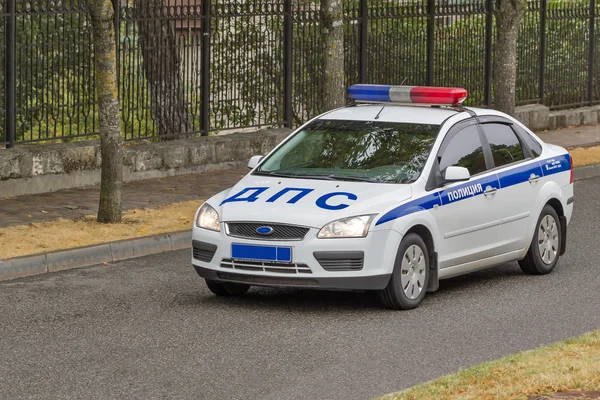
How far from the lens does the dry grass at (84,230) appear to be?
11.8 meters

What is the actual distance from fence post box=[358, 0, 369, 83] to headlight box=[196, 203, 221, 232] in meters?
10.5

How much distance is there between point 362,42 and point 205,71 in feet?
10.7

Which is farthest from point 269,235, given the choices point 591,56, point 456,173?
point 591,56

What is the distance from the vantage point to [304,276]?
9.51 meters

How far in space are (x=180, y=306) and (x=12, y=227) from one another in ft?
11.1

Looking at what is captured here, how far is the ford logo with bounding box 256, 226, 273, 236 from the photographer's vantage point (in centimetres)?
956

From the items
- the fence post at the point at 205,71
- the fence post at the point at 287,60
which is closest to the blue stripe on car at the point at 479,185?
the fence post at the point at 205,71

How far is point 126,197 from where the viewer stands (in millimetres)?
15266

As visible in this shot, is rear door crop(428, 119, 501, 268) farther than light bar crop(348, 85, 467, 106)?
No

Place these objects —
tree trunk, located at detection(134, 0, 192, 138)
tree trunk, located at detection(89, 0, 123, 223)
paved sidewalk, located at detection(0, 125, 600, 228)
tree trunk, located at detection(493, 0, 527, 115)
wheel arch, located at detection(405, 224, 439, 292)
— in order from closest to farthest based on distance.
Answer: wheel arch, located at detection(405, 224, 439, 292)
tree trunk, located at detection(89, 0, 123, 223)
paved sidewalk, located at detection(0, 125, 600, 228)
tree trunk, located at detection(134, 0, 192, 138)
tree trunk, located at detection(493, 0, 527, 115)

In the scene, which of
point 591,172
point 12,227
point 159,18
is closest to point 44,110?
point 159,18

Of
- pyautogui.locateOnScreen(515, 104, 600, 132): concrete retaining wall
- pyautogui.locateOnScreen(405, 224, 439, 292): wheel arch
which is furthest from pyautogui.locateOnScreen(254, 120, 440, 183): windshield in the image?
pyautogui.locateOnScreen(515, 104, 600, 132): concrete retaining wall

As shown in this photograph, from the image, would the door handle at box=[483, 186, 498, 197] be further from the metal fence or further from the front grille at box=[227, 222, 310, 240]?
the metal fence

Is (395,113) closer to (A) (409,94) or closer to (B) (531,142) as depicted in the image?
(A) (409,94)
